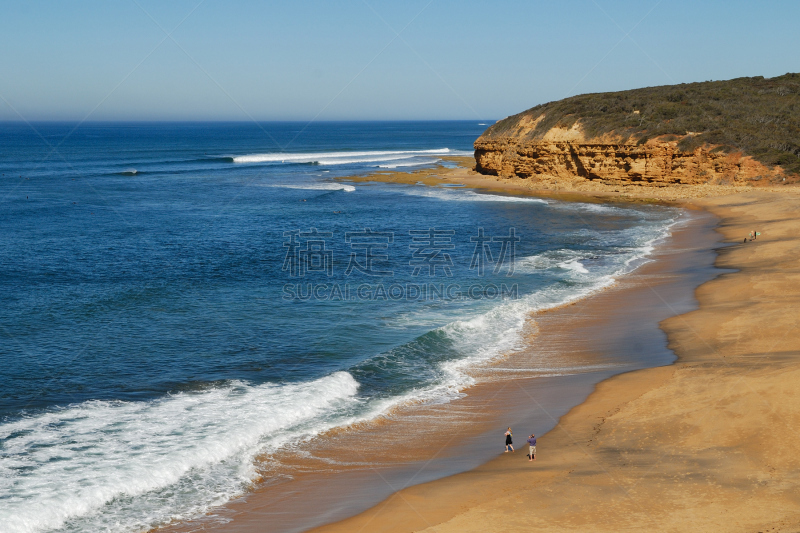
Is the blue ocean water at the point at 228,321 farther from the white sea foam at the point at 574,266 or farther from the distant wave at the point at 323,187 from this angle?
the distant wave at the point at 323,187

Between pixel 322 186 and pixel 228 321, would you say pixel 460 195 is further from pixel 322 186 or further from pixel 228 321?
pixel 228 321

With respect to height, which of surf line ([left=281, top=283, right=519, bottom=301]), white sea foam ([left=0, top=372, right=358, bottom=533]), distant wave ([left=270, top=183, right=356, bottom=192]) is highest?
distant wave ([left=270, top=183, right=356, bottom=192])

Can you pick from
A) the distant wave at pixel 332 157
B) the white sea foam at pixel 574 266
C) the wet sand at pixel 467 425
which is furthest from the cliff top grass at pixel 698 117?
the distant wave at pixel 332 157

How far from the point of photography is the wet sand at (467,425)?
11773 mm

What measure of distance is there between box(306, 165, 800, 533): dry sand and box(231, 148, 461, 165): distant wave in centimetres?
8924

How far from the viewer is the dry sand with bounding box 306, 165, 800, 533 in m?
10.3

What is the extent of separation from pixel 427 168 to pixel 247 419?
74555mm

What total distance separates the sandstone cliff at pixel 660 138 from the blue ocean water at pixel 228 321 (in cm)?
738

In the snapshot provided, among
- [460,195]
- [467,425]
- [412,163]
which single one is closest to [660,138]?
[460,195]

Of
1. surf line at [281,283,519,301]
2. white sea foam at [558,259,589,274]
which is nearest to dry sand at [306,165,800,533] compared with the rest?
surf line at [281,283,519,301]

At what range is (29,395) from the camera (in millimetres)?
17125

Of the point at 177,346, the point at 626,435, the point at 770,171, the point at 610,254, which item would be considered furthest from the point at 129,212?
the point at 770,171

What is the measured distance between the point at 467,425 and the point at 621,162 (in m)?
48.8

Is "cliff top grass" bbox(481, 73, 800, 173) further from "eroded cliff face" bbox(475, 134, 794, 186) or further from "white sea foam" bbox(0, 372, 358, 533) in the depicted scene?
"white sea foam" bbox(0, 372, 358, 533)
